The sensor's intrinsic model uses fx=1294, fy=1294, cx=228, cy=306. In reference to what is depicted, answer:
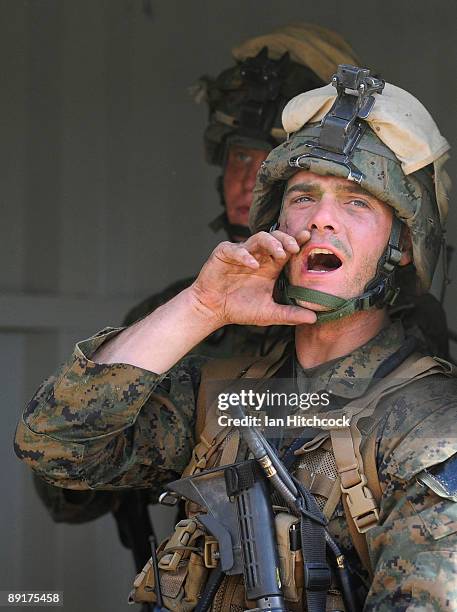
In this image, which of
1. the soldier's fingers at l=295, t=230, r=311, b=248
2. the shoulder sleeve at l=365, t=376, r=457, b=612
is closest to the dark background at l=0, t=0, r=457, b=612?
the soldier's fingers at l=295, t=230, r=311, b=248

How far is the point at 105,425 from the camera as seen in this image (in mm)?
2879

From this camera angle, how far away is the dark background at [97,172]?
448cm

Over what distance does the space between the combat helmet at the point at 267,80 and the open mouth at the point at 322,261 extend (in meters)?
1.17

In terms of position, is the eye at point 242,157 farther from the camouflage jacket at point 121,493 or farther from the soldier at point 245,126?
the camouflage jacket at point 121,493

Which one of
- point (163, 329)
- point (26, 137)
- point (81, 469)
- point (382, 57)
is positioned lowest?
point (81, 469)

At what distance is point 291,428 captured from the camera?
2932mm

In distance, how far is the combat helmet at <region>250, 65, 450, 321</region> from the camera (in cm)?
292

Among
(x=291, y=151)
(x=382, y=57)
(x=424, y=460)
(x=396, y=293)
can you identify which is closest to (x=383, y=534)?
(x=424, y=460)

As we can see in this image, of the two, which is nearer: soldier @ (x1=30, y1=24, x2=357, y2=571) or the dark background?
soldier @ (x1=30, y1=24, x2=357, y2=571)

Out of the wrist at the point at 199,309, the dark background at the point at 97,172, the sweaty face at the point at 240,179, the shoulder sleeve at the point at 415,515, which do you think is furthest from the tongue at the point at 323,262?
the dark background at the point at 97,172

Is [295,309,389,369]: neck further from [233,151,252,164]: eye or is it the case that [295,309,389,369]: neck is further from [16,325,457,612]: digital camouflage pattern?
[233,151,252,164]: eye

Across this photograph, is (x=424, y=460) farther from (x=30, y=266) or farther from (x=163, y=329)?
(x=30, y=266)

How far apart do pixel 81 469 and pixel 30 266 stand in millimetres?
1775

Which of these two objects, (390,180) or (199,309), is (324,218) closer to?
(390,180)
